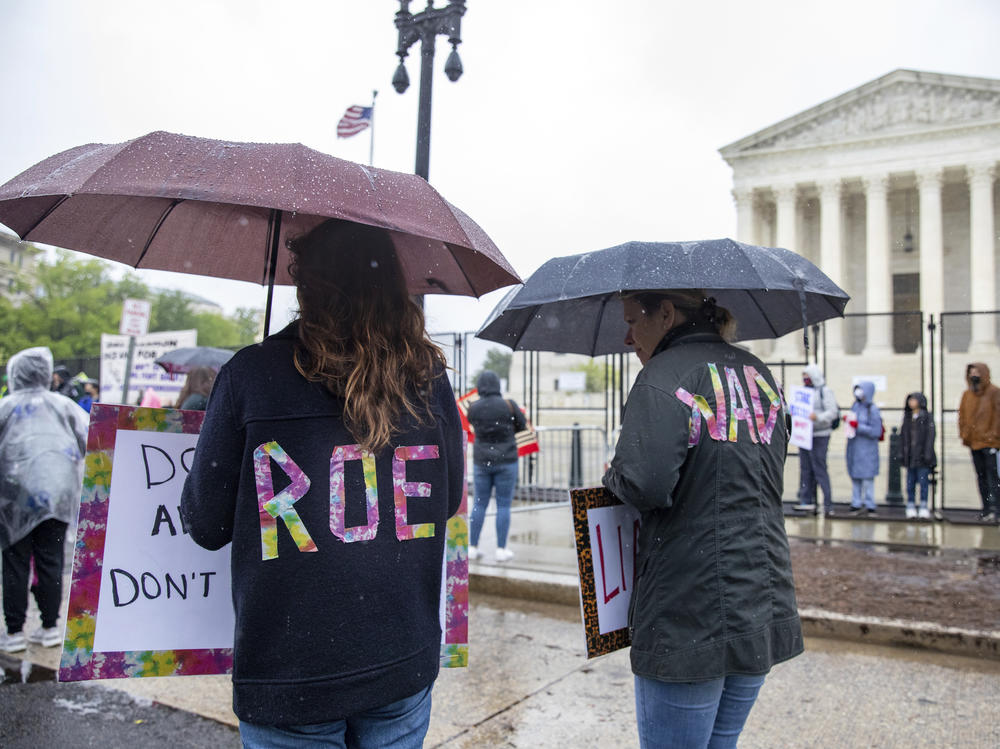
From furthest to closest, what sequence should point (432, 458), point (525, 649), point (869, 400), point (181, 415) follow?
point (869, 400) → point (525, 649) → point (181, 415) → point (432, 458)

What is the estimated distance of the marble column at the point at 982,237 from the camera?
1489 inches

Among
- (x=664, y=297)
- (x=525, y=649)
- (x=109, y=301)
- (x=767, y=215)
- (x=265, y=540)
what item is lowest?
(x=525, y=649)

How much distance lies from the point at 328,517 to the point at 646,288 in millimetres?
1177

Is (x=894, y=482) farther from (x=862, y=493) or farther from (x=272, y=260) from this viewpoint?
(x=272, y=260)

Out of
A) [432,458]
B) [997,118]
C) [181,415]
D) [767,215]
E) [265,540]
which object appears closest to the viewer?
[265,540]

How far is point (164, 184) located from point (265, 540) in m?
0.78

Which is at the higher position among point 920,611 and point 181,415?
point 181,415

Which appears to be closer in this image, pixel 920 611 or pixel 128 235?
pixel 128 235

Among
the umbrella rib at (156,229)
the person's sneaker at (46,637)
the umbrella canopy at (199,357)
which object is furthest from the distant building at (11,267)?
→ the umbrella rib at (156,229)

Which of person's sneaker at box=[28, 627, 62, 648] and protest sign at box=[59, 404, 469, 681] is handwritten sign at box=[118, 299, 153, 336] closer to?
person's sneaker at box=[28, 627, 62, 648]

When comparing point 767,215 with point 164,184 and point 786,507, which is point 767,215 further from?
point 164,184

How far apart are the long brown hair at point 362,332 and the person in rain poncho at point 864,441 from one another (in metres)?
9.91

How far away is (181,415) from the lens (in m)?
2.35

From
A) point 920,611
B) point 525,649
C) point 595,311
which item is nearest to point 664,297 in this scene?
point 595,311
